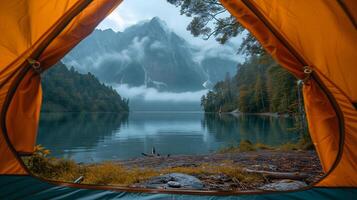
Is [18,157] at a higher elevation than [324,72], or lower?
lower

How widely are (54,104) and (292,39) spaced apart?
84.7 meters

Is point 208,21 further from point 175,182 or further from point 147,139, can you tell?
point 147,139

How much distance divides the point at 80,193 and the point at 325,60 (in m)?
2.60

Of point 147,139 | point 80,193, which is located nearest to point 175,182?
point 80,193

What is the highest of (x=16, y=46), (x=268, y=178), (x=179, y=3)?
(x=179, y=3)

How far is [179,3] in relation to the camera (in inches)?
431

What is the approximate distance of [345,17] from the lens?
9.14 feet

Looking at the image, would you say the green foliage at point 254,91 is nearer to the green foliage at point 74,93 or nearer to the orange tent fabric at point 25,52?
the orange tent fabric at point 25,52

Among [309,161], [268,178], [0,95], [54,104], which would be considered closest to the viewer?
[0,95]

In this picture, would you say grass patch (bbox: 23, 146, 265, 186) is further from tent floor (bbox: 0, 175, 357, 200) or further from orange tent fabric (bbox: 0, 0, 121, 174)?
orange tent fabric (bbox: 0, 0, 121, 174)

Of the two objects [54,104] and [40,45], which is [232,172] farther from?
[54,104]

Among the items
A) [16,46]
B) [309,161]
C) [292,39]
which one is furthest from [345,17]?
[309,161]

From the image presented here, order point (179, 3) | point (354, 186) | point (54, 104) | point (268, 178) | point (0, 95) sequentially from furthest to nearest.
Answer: point (54, 104) < point (179, 3) < point (268, 178) < point (0, 95) < point (354, 186)

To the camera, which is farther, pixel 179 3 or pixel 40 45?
pixel 179 3
